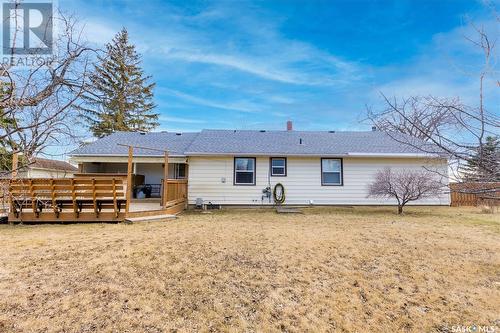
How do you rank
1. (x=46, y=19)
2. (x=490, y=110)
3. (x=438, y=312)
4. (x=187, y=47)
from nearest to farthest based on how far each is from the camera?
(x=490, y=110) → (x=46, y=19) → (x=438, y=312) → (x=187, y=47)

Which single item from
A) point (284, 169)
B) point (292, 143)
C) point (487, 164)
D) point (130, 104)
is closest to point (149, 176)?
point (284, 169)

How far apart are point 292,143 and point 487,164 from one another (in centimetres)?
1236

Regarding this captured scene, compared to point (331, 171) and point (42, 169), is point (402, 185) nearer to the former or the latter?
point (331, 171)

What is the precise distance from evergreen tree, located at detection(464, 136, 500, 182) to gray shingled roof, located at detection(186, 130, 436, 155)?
35.1ft

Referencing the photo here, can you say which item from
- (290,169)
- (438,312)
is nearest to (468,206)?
(290,169)

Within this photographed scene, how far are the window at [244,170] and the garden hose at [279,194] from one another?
115 centimetres

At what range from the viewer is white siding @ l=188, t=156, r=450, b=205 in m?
12.7

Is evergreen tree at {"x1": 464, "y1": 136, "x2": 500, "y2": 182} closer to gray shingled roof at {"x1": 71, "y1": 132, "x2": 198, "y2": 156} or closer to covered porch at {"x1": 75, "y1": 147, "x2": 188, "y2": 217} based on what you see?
covered porch at {"x1": 75, "y1": 147, "x2": 188, "y2": 217}

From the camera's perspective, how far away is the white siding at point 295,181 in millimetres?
12742

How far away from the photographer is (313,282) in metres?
4.13

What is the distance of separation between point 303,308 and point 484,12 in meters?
3.51

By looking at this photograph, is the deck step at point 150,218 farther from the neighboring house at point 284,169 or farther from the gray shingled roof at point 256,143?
the gray shingled roof at point 256,143

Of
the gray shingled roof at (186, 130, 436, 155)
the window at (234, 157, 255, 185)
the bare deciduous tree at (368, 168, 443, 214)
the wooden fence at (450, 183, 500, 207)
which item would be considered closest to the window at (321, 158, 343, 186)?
the gray shingled roof at (186, 130, 436, 155)

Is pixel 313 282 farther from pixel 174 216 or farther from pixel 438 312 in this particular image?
pixel 174 216
